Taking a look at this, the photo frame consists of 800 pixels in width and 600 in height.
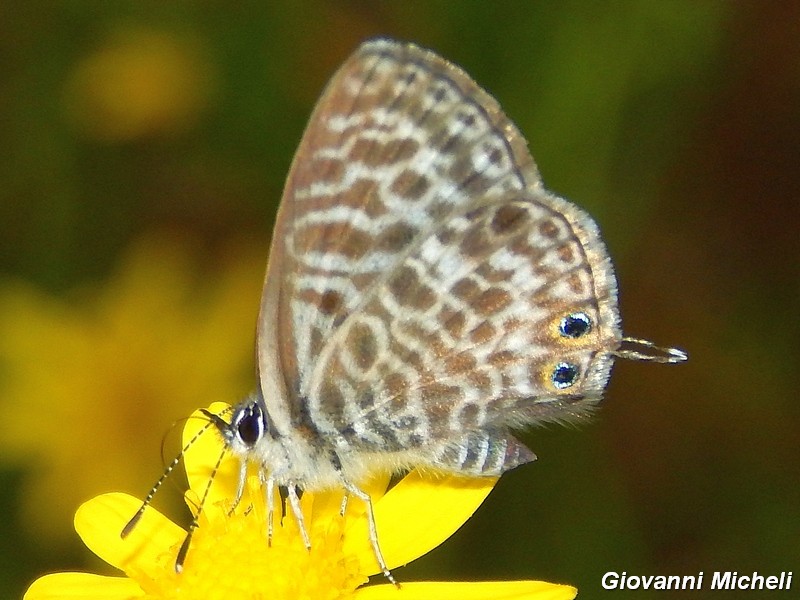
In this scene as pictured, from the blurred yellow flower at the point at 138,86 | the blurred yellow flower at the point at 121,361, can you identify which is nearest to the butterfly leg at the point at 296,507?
the blurred yellow flower at the point at 121,361

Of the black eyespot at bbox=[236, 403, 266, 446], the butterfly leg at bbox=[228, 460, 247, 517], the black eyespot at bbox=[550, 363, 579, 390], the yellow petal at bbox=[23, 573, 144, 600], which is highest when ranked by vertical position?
the black eyespot at bbox=[550, 363, 579, 390]

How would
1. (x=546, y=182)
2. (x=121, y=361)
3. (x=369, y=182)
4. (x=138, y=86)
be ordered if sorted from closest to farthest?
(x=369, y=182) → (x=546, y=182) → (x=121, y=361) → (x=138, y=86)

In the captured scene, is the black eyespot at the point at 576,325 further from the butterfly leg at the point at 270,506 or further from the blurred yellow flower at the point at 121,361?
the blurred yellow flower at the point at 121,361

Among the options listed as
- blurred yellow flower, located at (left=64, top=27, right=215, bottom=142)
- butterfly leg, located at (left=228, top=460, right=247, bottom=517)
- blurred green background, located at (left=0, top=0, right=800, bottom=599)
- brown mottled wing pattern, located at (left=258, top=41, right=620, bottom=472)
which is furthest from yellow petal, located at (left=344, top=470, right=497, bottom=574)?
blurred yellow flower, located at (left=64, top=27, right=215, bottom=142)

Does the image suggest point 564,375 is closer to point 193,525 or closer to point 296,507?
point 296,507

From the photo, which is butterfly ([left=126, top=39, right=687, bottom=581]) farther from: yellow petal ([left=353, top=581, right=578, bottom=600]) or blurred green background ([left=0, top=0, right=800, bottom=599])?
blurred green background ([left=0, top=0, right=800, bottom=599])

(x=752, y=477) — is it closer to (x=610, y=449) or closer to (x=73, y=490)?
(x=610, y=449)

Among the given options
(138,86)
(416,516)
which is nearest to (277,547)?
(416,516)

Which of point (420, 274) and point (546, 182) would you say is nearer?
point (420, 274)

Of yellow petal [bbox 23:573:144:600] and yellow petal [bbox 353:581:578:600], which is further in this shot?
yellow petal [bbox 23:573:144:600]

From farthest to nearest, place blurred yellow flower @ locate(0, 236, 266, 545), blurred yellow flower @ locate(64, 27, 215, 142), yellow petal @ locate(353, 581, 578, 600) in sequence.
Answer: blurred yellow flower @ locate(64, 27, 215, 142), blurred yellow flower @ locate(0, 236, 266, 545), yellow petal @ locate(353, 581, 578, 600)
